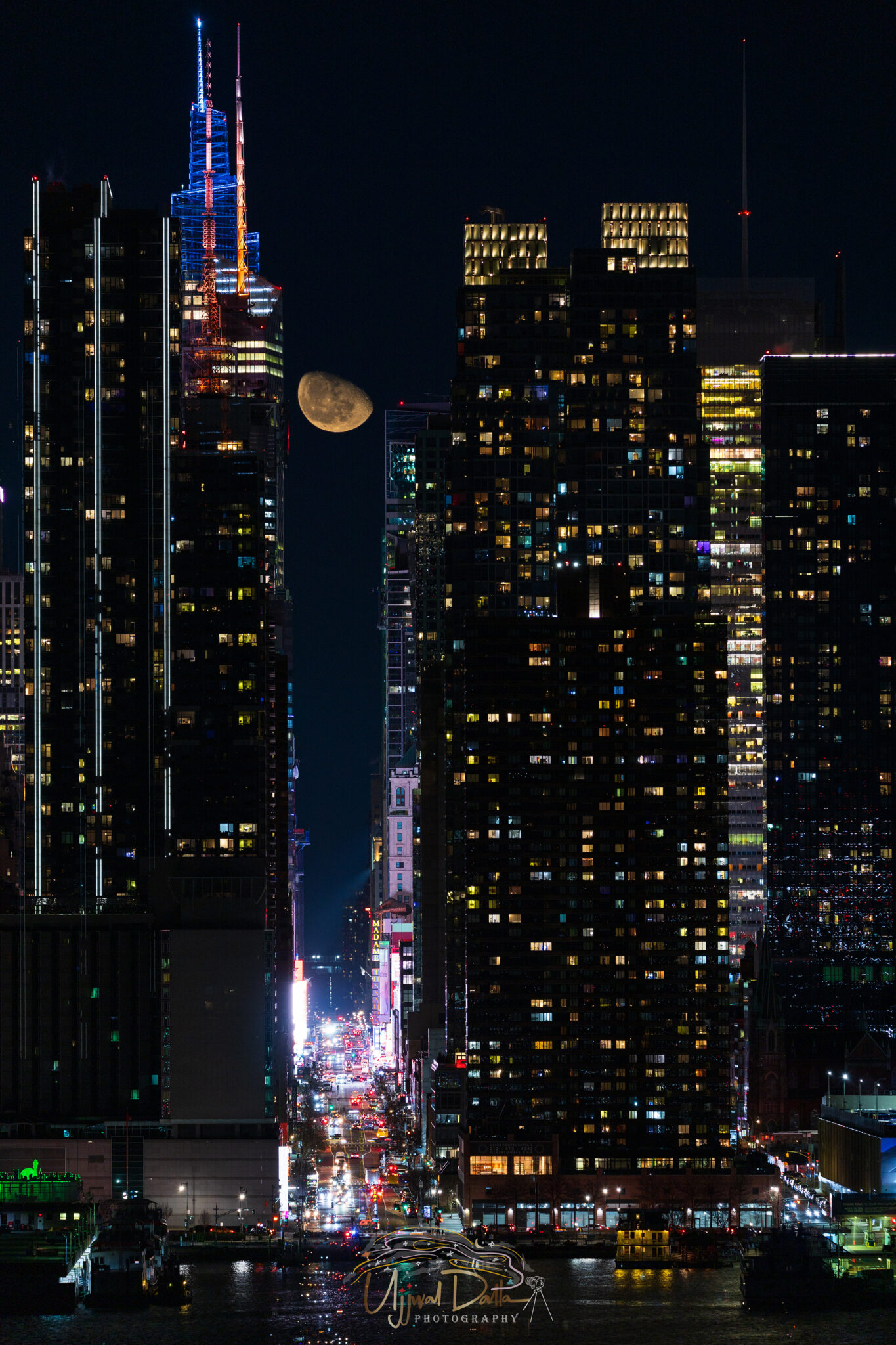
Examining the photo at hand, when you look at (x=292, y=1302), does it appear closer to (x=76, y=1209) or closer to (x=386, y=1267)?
(x=386, y=1267)

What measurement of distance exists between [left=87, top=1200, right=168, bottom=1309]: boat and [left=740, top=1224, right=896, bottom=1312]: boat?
1935 inches

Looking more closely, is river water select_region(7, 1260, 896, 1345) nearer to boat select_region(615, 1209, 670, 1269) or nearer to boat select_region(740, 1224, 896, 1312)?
boat select_region(740, 1224, 896, 1312)

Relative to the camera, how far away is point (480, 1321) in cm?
17225

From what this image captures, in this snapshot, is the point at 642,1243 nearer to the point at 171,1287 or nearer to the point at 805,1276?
the point at 805,1276

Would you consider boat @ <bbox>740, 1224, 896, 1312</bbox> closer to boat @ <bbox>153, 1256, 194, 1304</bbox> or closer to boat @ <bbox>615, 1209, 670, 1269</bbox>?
boat @ <bbox>615, 1209, 670, 1269</bbox>

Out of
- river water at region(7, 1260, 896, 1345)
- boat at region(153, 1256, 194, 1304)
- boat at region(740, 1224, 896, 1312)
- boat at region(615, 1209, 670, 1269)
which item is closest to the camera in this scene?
river water at region(7, 1260, 896, 1345)

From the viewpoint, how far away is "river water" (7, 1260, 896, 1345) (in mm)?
166250

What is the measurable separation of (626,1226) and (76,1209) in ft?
162

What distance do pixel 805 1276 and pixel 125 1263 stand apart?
185 feet

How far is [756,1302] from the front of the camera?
17888cm

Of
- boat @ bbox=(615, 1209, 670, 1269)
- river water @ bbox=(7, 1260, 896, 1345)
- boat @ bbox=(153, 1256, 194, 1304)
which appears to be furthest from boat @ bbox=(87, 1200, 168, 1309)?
boat @ bbox=(615, 1209, 670, 1269)

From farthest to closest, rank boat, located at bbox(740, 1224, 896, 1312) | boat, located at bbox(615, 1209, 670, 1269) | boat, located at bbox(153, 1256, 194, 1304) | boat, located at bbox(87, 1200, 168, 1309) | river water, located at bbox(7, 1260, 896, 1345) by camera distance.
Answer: boat, located at bbox(615, 1209, 670, 1269)
boat, located at bbox(87, 1200, 168, 1309)
boat, located at bbox(153, 1256, 194, 1304)
boat, located at bbox(740, 1224, 896, 1312)
river water, located at bbox(7, 1260, 896, 1345)

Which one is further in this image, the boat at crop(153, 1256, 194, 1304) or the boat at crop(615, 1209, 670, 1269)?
the boat at crop(615, 1209, 670, 1269)

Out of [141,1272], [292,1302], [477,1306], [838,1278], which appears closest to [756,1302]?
[838,1278]
